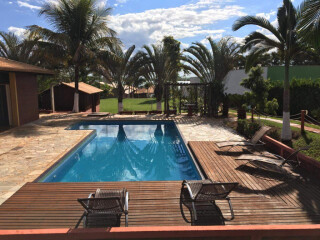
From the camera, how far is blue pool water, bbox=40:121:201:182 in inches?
324

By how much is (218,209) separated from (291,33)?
770cm

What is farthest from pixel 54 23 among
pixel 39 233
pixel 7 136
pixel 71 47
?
pixel 39 233

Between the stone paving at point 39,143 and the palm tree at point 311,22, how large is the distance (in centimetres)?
559

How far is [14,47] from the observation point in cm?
2014

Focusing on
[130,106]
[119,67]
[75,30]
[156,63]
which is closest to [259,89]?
[156,63]

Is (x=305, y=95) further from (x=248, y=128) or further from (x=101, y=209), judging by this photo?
(x=101, y=209)

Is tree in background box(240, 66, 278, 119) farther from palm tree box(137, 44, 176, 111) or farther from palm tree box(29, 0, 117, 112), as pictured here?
palm tree box(29, 0, 117, 112)

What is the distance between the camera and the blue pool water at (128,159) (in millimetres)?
8234

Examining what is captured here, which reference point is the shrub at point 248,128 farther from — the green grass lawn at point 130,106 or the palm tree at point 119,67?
the palm tree at point 119,67

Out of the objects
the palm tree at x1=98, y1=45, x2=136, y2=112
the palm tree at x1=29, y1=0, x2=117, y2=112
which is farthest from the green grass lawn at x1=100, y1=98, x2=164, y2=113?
the palm tree at x1=29, y1=0, x2=117, y2=112

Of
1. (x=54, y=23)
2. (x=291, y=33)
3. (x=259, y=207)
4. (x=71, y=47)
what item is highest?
(x=54, y=23)

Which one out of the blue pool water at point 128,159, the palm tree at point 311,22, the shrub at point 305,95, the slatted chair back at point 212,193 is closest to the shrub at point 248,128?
the blue pool water at point 128,159

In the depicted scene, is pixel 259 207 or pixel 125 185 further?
pixel 125 185

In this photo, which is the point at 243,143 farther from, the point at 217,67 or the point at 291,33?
the point at 217,67
